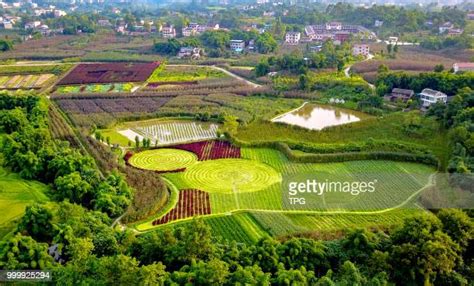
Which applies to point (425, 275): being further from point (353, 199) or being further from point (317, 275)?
point (353, 199)

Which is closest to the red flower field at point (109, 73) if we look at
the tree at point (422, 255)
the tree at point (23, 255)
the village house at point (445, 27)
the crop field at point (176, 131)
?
the crop field at point (176, 131)

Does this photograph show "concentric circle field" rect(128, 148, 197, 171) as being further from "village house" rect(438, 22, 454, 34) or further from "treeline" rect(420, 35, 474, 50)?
"village house" rect(438, 22, 454, 34)

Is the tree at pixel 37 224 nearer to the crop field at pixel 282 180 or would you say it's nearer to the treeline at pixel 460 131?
the crop field at pixel 282 180

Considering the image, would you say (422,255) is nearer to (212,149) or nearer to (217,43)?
(212,149)

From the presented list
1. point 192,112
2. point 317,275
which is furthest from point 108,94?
point 317,275

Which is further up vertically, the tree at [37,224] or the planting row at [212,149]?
the tree at [37,224]

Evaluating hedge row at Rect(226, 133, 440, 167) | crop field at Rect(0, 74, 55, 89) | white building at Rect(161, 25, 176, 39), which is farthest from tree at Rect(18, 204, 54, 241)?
white building at Rect(161, 25, 176, 39)
